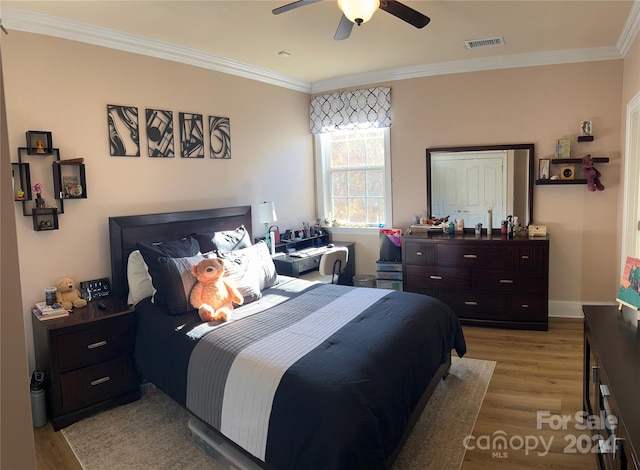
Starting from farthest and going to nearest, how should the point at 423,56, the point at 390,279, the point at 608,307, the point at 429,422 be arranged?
the point at 390,279 → the point at 423,56 → the point at 429,422 → the point at 608,307

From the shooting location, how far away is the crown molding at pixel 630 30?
316 cm

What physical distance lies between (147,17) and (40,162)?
1.27m

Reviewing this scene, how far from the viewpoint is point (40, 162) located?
3.11 metres

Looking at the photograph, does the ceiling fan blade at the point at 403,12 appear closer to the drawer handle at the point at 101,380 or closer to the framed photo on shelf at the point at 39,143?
the framed photo on shelf at the point at 39,143

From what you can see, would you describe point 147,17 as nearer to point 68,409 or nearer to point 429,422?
point 68,409

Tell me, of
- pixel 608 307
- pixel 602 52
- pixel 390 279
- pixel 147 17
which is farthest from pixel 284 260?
pixel 602 52

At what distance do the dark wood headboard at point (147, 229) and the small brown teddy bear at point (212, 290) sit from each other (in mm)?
708

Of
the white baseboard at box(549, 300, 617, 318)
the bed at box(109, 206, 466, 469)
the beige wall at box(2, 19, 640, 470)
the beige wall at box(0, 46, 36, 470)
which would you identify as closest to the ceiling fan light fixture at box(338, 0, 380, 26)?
the bed at box(109, 206, 466, 469)

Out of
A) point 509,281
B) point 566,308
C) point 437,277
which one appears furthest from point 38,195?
point 566,308

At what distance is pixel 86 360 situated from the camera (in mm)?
2914

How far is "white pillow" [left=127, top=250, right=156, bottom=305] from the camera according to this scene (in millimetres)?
3318

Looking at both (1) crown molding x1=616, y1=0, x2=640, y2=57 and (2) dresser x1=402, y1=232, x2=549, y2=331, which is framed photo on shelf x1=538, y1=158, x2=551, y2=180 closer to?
(2) dresser x1=402, y1=232, x2=549, y2=331

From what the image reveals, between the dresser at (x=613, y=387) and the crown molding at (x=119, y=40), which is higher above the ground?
the crown molding at (x=119, y=40)

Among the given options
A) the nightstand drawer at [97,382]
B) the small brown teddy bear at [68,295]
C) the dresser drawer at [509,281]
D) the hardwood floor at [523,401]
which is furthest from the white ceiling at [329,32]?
the hardwood floor at [523,401]
